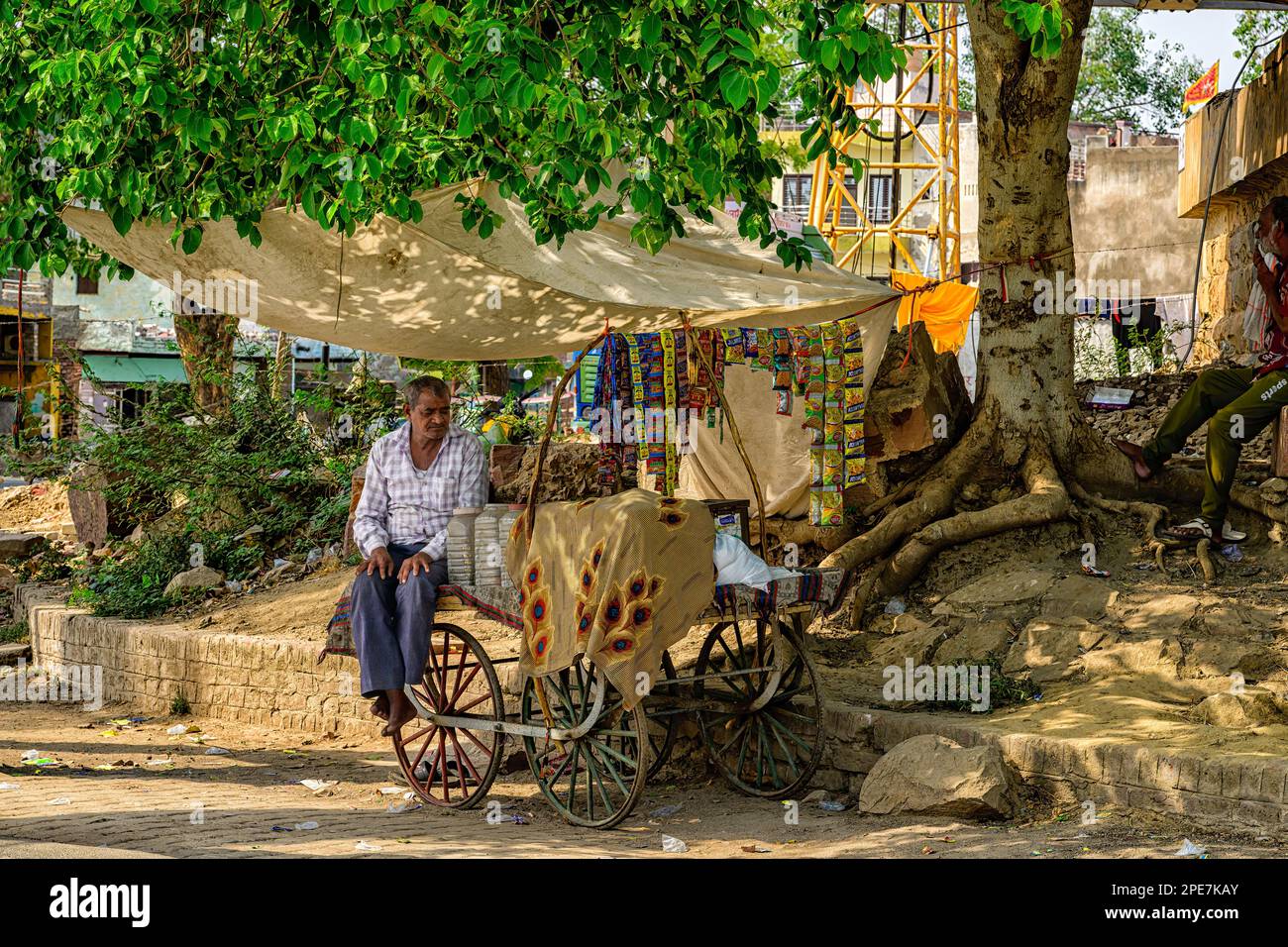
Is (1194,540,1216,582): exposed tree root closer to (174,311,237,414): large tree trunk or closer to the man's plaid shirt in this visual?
the man's plaid shirt

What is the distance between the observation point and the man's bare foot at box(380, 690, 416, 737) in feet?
20.1

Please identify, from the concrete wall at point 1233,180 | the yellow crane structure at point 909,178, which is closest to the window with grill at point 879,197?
the yellow crane structure at point 909,178

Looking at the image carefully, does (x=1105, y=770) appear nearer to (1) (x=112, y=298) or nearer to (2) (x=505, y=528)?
(2) (x=505, y=528)

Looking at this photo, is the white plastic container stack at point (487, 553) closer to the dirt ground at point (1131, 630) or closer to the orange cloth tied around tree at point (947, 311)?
the dirt ground at point (1131, 630)

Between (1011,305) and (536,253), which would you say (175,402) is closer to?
(536,253)

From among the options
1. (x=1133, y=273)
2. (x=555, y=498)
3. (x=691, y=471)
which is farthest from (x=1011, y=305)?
(x=1133, y=273)

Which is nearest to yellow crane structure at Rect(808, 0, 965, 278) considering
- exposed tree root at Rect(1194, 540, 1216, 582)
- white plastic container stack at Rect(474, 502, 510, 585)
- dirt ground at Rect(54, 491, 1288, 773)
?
dirt ground at Rect(54, 491, 1288, 773)

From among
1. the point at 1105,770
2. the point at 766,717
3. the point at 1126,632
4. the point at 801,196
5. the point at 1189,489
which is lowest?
the point at 1105,770

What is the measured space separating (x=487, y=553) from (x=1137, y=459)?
4.29 m

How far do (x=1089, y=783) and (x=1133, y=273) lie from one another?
25346mm

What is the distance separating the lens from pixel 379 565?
239 inches

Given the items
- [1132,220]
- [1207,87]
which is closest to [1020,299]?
[1207,87]

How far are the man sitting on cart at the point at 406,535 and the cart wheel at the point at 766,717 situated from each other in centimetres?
129

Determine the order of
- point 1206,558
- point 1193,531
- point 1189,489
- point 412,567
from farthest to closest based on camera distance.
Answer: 1. point 1189,489
2. point 1193,531
3. point 1206,558
4. point 412,567
